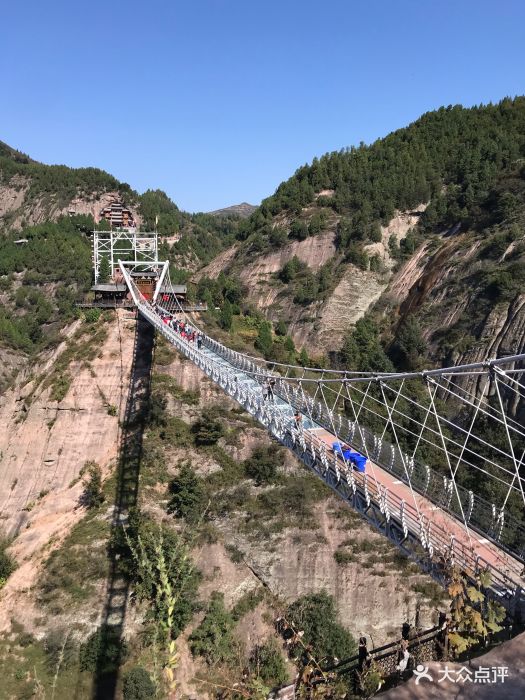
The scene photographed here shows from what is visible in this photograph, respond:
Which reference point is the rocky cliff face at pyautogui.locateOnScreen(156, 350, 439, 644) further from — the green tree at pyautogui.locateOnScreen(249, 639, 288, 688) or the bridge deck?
the bridge deck

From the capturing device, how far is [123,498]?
23359 millimetres

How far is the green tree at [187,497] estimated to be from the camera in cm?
2212

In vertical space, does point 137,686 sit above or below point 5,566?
below

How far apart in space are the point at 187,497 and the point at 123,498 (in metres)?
3.17

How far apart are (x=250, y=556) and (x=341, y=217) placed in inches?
1533

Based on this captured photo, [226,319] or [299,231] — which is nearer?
[226,319]

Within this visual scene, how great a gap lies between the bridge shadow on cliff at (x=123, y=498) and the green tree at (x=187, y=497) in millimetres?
1767

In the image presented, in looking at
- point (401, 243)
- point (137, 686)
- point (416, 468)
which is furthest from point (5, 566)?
point (401, 243)

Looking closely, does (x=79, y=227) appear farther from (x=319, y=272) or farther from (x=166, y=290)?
(x=166, y=290)

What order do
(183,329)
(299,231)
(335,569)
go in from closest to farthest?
(335,569) → (183,329) → (299,231)

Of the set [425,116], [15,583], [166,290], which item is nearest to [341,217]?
[425,116]

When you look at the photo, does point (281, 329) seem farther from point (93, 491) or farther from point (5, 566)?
point (5, 566)

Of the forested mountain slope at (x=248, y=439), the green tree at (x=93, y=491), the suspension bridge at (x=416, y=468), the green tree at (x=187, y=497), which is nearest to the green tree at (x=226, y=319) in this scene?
the forested mountain slope at (x=248, y=439)

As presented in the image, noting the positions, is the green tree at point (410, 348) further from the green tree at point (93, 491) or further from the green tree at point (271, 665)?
the green tree at point (271, 665)
